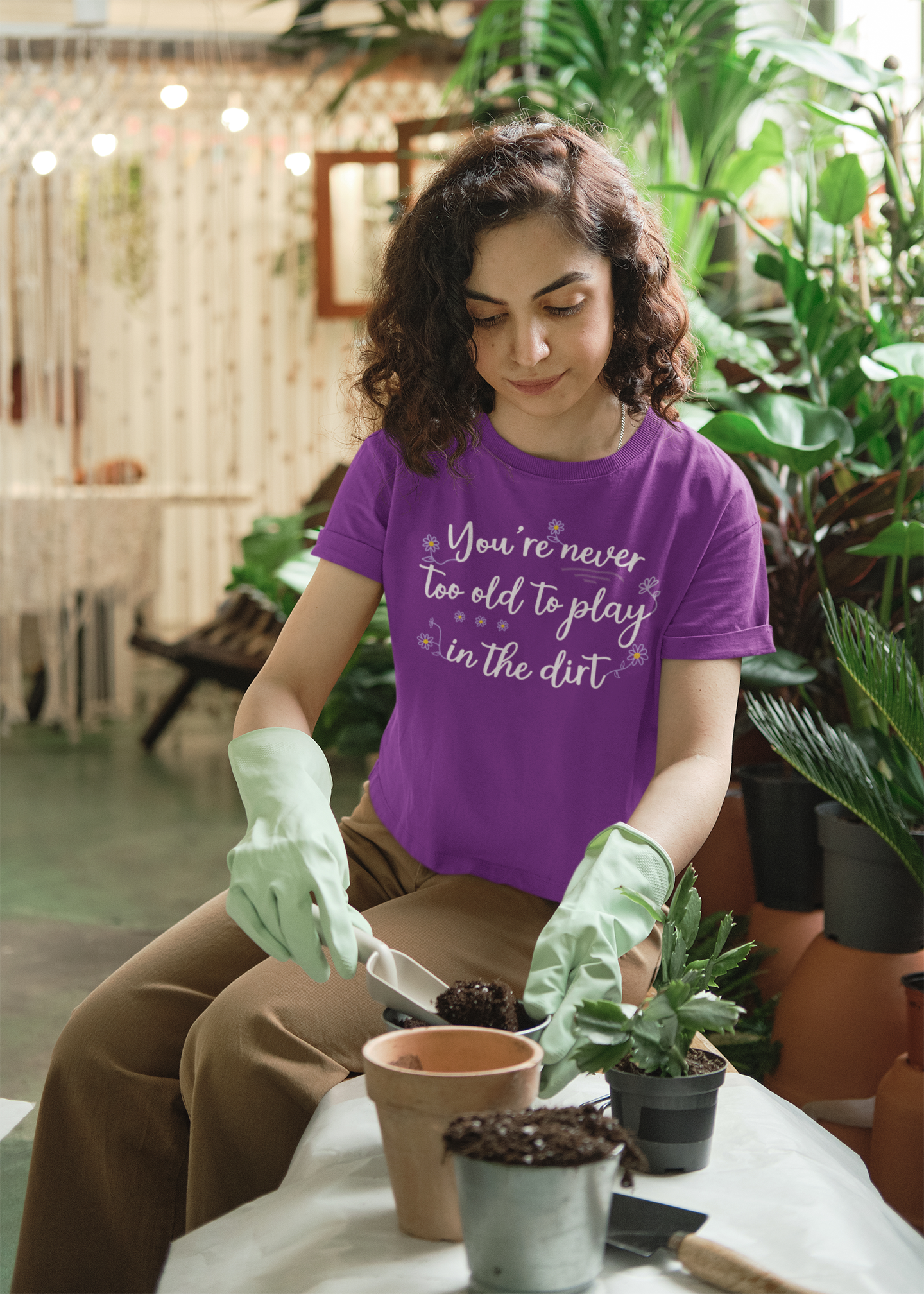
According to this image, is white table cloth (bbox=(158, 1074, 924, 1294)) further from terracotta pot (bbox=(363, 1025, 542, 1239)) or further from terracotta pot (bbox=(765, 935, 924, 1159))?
terracotta pot (bbox=(765, 935, 924, 1159))

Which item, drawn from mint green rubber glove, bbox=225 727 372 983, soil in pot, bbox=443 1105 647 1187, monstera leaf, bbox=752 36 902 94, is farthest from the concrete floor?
monstera leaf, bbox=752 36 902 94

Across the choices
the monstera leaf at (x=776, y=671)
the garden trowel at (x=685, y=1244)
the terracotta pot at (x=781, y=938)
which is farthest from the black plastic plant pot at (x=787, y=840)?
the garden trowel at (x=685, y=1244)

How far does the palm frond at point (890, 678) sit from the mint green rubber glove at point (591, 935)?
553 mm

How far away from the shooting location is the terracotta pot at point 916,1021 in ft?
4.47

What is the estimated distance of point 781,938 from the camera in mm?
1784

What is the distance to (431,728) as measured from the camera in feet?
3.73

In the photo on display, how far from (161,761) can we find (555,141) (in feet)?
Result: 10.1

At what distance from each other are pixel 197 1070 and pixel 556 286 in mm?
691

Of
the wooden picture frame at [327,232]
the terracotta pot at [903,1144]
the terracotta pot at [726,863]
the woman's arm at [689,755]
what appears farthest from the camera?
the wooden picture frame at [327,232]

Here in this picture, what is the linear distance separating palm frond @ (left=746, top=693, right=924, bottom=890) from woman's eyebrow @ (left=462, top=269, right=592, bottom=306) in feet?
2.12

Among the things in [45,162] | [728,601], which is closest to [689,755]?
[728,601]

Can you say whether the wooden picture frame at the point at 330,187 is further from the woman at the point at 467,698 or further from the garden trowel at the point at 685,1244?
the garden trowel at the point at 685,1244

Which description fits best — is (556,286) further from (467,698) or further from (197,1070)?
(197,1070)

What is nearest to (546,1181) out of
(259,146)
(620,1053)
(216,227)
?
(620,1053)
